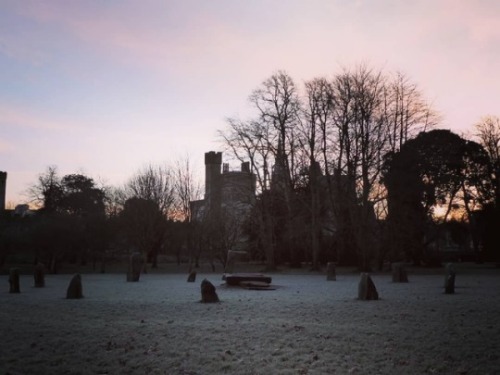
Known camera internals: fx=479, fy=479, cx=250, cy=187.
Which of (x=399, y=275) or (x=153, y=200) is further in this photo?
(x=153, y=200)

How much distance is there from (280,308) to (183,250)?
180 feet

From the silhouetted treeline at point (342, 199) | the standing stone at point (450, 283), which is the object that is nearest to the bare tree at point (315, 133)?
the silhouetted treeline at point (342, 199)

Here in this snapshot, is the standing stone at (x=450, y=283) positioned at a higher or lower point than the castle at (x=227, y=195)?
lower

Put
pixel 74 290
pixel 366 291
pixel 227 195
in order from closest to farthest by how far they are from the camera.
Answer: pixel 366 291 → pixel 74 290 → pixel 227 195

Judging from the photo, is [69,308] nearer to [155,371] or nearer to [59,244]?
[155,371]

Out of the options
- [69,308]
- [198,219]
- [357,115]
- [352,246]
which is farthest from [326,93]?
[69,308]

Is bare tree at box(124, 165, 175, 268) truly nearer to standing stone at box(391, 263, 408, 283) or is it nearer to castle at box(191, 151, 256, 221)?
castle at box(191, 151, 256, 221)

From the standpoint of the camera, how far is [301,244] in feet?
147

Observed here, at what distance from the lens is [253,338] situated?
889cm

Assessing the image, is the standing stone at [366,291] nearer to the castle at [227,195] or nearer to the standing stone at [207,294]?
the standing stone at [207,294]

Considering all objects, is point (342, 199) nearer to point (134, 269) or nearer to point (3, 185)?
point (134, 269)

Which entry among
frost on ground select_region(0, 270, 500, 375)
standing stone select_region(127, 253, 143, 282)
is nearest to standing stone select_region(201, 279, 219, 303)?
frost on ground select_region(0, 270, 500, 375)

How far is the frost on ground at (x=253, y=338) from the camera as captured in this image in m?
6.92

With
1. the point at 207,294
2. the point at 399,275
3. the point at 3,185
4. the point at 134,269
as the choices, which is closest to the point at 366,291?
the point at 207,294
